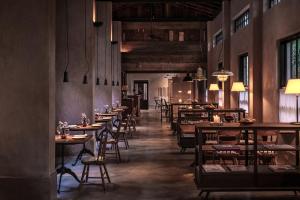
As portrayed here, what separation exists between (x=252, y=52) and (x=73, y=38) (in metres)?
3.79

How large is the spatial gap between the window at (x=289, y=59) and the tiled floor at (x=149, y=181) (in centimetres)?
228

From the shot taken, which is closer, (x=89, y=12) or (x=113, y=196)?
(x=113, y=196)


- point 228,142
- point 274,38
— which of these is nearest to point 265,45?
point 274,38

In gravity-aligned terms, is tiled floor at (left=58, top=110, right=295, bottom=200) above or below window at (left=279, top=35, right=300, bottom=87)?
below

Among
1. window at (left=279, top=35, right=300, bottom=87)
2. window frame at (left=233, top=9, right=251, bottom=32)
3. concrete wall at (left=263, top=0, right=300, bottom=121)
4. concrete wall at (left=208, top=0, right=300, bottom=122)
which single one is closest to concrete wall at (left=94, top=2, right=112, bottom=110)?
window frame at (left=233, top=9, right=251, bottom=32)

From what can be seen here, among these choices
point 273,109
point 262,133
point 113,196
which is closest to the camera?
point 113,196

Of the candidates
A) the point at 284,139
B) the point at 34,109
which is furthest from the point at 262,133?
the point at 34,109

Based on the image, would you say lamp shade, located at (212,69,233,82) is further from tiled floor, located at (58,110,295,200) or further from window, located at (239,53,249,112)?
tiled floor, located at (58,110,295,200)

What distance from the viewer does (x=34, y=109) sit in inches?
212

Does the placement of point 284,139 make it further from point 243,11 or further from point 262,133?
point 243,11

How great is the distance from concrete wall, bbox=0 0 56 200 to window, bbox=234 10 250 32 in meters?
7.02

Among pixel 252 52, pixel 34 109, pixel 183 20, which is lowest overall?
pixel 34 109

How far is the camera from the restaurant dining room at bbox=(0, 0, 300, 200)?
541cm

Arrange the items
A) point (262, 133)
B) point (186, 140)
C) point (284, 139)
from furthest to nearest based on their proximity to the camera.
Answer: point (186, 140) < point (284, 139) < point (262, 133)
